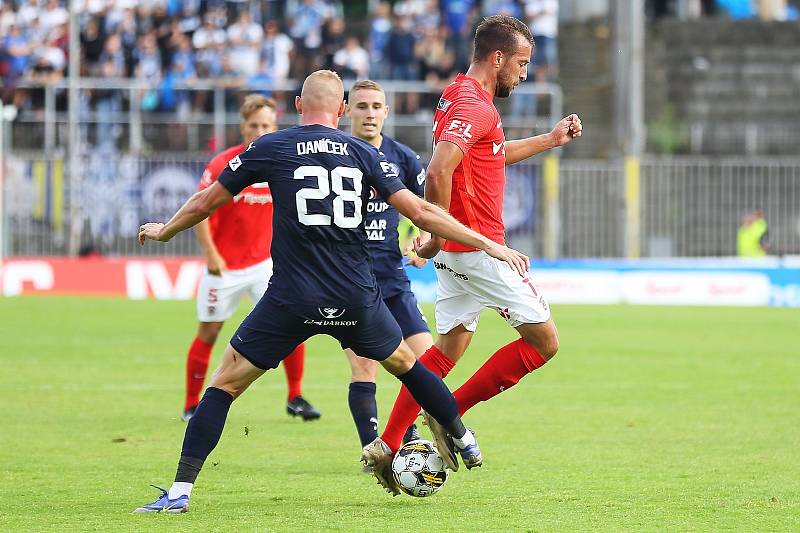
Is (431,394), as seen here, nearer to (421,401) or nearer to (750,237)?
(421,401)

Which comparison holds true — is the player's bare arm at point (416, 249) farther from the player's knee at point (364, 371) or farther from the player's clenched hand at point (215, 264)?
the player's clenched hand at point (215, 264)

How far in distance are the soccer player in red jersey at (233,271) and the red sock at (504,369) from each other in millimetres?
3264

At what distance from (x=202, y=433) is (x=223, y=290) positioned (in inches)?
160

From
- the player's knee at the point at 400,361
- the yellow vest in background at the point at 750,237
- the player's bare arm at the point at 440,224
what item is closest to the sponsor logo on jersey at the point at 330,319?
the player's knee at the point at 400,361

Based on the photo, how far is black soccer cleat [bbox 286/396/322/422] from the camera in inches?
439

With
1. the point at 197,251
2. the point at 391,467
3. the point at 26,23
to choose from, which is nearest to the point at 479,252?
the point at 391,467

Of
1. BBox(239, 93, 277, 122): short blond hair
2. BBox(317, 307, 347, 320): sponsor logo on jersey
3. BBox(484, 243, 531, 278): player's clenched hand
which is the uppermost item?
BBox(239, 93, 277, 122): short blond hair

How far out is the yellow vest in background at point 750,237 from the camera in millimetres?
26875

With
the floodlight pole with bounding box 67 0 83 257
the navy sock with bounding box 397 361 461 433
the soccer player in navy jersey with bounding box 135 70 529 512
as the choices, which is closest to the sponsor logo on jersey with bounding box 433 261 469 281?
the navy sock with bounding box 397 361 461 433

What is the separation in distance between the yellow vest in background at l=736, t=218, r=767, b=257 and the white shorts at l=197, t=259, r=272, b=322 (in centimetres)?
1719

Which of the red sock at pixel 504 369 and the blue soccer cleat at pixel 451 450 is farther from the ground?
the red sock at pixel 504 369

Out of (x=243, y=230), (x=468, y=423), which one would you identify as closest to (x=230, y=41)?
(x=243, y=230)

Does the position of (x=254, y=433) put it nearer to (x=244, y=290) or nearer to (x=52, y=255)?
(x=244, y=290)

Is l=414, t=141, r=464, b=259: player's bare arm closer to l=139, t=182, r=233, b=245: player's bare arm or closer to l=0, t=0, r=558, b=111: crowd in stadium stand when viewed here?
l=139, t=182, r=233, b=245: player's bare arm
